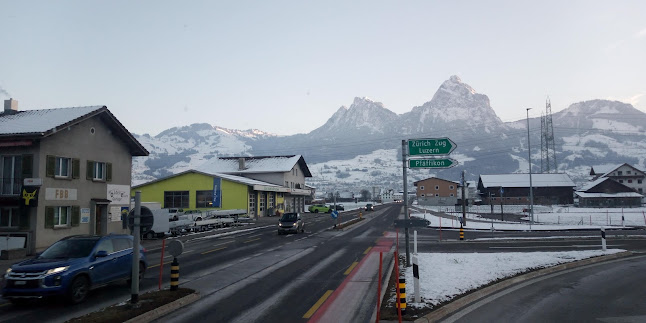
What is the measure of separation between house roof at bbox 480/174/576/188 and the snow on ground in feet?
286

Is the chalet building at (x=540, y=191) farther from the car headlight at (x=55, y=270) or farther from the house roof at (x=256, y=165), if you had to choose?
the car headlight at (x=55, y=270)

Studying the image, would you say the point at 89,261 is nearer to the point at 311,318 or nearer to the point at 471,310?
the point at 311,318

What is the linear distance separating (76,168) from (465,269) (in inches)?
955

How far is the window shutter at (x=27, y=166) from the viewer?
24.9 meters

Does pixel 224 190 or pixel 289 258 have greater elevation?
pixel 224 190

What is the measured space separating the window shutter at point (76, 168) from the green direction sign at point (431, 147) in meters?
22.4

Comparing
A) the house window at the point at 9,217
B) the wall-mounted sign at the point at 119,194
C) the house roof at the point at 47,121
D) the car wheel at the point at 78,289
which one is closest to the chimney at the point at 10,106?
the house roof at the point at 47,121

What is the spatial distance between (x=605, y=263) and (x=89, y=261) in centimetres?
1969

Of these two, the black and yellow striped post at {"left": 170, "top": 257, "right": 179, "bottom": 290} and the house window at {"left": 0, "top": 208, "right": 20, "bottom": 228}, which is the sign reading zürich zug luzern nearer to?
the black and yellow striped post at {"left": 170, "top": 257, "right": 179, "bottom": 290}

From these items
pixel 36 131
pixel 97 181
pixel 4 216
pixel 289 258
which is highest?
pixel 36 131

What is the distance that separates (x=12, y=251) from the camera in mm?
22141

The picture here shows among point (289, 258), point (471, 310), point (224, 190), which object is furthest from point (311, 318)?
point (224, 190)

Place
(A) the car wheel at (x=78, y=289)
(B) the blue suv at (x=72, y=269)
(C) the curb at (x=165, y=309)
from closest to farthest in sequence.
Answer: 1. (C) the curb at (x=165, y=309)
2. (B) the blue suv at (x=72, y=269)
3. (A) the car wheel at (x=78, y=289)

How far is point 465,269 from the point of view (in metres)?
15.7
